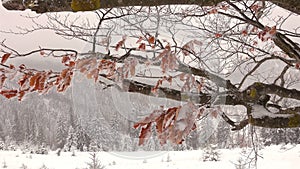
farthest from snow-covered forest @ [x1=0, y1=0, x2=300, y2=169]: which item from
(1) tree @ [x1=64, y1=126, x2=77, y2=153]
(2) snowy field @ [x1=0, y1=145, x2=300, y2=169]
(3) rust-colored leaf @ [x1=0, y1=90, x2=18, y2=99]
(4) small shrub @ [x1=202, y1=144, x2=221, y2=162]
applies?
(1) tree @ [x1=64, y1=126, x2=77, y2=153]

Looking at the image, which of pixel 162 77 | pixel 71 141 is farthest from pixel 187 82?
pixel 71 141

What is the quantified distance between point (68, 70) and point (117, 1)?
472mm

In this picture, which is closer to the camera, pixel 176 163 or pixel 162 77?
pixel 162 77

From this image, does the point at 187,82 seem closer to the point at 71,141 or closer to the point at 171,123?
the point at 171,123

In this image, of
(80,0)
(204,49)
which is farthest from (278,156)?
(80,0)

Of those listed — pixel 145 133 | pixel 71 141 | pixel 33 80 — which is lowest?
pixel 71 141

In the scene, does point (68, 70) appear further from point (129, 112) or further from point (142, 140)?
point (129, 112)

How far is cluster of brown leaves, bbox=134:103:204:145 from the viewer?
86cm

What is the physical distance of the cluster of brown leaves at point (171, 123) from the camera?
86 cm

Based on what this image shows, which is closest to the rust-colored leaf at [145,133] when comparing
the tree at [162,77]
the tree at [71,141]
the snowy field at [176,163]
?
the tree at [162,77]

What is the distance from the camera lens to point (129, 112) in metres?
1.93

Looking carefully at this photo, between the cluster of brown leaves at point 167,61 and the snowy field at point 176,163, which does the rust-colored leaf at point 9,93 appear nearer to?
the cluster of brown leaves at point 167,61

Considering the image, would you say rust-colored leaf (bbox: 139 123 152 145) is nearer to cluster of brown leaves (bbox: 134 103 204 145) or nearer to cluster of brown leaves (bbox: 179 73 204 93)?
cluster of brown leaves (bbox: 134 103 204 145)

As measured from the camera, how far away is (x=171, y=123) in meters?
0.87
